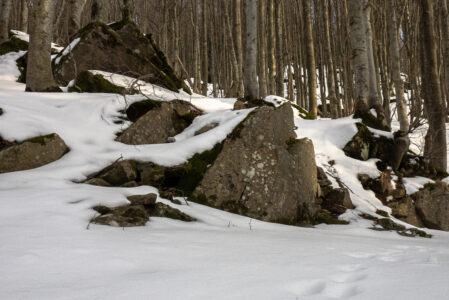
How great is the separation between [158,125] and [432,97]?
554 centimetres

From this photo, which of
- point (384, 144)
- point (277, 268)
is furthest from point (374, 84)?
point (277, 268)

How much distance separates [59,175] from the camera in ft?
9.36

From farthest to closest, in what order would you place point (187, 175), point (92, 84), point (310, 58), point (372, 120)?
point (310, 58), point (372, 120), point (92, 84), point (187, 175)

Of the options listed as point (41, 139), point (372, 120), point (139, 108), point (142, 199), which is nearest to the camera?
point (142, 199)

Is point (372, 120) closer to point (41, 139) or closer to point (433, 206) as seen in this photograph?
point (433, 206)

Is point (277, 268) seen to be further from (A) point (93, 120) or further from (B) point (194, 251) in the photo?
(A) point (93, 120)

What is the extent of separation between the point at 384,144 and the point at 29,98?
19.7 feet

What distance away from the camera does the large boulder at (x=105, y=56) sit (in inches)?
228

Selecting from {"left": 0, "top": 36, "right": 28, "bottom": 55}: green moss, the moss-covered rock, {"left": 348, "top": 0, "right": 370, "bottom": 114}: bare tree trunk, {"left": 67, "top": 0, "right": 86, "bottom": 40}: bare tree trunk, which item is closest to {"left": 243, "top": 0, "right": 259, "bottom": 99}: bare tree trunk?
{"left": 348, "top": 0, "right": 370, "bottom": 114}: bare tree trunk

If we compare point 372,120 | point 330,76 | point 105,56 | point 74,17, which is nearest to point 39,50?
point 105,56

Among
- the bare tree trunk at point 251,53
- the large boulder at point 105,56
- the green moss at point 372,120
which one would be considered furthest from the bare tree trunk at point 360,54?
the large boulder at point 105,56

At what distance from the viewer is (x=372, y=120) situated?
5832 millimetres

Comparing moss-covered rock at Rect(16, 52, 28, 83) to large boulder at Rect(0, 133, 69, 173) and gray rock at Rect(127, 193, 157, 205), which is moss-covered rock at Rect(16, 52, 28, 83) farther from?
gray rock at Rect(127, 193, 157, 205)

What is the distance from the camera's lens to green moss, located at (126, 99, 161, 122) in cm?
445
